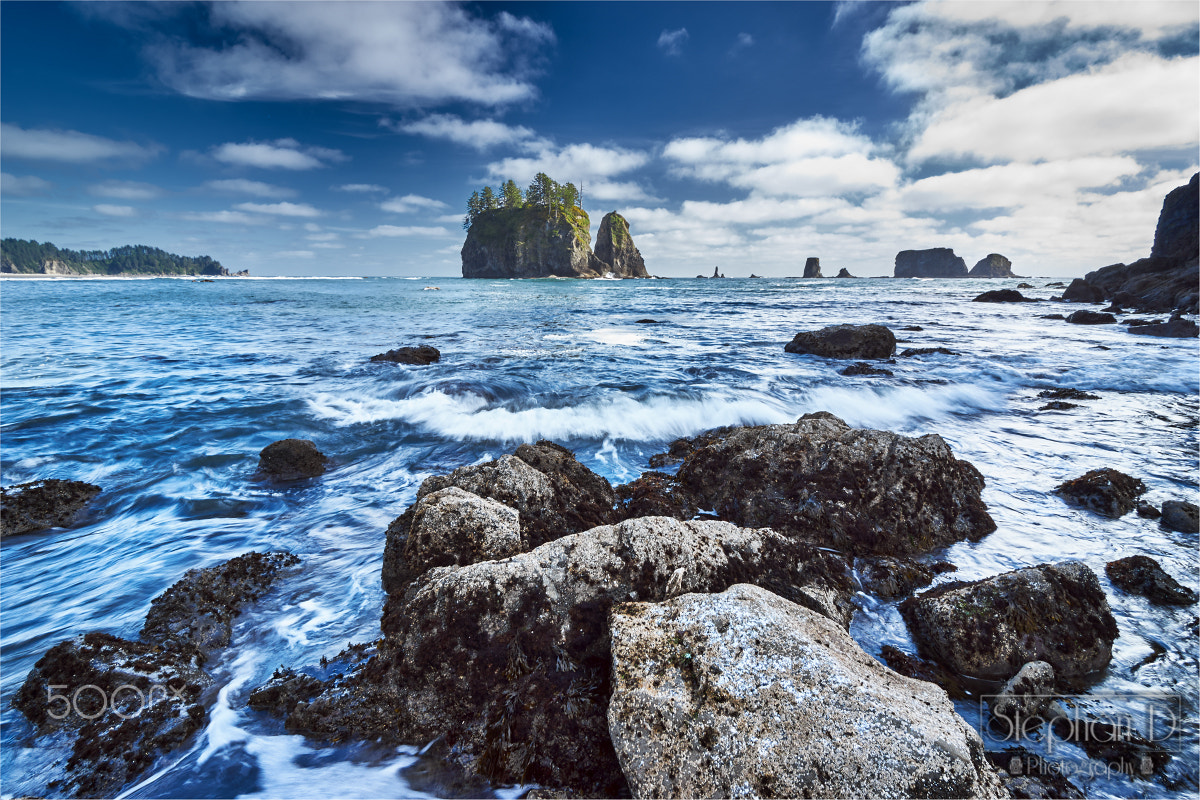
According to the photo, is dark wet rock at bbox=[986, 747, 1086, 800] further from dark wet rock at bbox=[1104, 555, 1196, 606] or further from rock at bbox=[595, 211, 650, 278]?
rock at bbox=[595, 211, 650, 278]

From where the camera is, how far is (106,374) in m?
15.1

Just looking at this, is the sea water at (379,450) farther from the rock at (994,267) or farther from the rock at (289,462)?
the rock at (994,267)

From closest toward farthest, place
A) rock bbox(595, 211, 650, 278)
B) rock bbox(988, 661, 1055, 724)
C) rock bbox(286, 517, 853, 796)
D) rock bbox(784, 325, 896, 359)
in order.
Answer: rock bbox(286, 517, 853, 796), rock bbox(988, 661, 1055, 724), rock bbox(784, 325, 896, 359), rock bbox(595, 211, 650, 278)

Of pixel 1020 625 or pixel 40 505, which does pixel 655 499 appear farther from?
pixel 40 505

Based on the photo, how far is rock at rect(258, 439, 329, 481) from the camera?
766cm

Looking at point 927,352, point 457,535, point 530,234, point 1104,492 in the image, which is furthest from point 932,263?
point 457,535

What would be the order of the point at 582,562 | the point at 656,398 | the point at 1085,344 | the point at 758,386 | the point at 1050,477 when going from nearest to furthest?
1. the point at 582,562
2. the point at 1050,477
3. the point at 656,398
4. the point at 758,386
5. the point at 1085,344

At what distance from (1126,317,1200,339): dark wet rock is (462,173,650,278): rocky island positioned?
110006 millimetres

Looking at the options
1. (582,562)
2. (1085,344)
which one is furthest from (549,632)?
(1085,344)

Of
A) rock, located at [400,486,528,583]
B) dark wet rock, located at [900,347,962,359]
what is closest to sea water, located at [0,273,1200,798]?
dark wet rock, located at [900,347,962,359]

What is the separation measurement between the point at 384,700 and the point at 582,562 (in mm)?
1619

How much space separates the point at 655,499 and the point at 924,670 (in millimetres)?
2980

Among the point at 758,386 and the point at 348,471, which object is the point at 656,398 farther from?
the point at 348,471

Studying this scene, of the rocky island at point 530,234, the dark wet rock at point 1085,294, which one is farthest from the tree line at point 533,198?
the dark wet rock at point 1085,294
